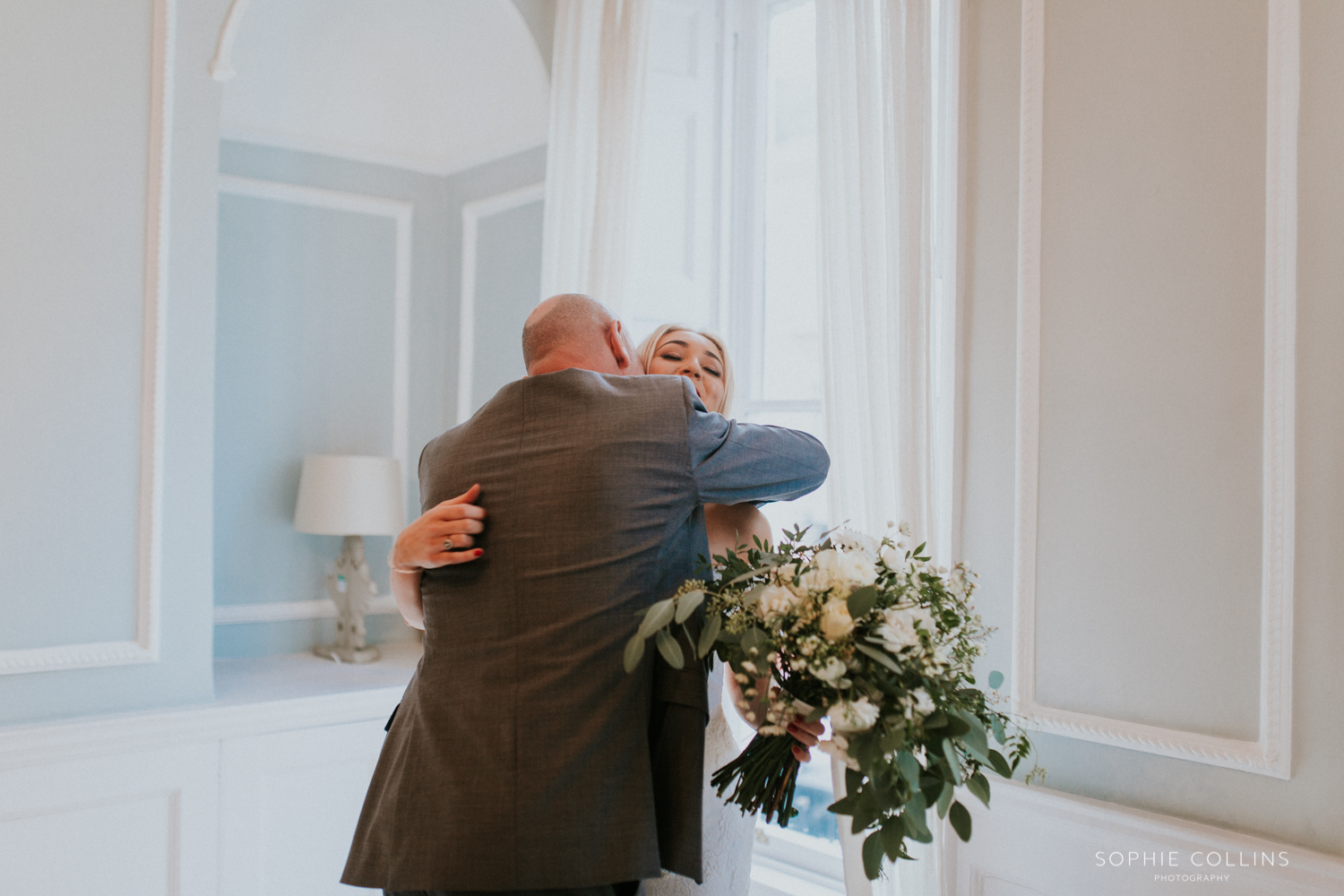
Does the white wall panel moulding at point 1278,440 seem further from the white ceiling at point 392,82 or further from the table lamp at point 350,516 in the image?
the table lamp at point 350,516

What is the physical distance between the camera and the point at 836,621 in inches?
47.2

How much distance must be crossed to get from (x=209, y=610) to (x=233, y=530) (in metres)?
0.80

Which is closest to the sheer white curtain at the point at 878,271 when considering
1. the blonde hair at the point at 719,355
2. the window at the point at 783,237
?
the blonde hair at the point at 719,355

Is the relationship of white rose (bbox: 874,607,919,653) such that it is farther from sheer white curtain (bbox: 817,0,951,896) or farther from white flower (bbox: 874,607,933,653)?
sheer white curtain (bbox: 817,0,951,896)

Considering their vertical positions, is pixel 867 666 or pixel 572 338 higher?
pixel 572 338

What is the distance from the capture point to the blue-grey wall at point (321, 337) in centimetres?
332

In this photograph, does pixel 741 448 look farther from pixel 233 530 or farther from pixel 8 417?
pixel 233 530

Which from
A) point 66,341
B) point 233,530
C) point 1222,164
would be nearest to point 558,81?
point 66,341

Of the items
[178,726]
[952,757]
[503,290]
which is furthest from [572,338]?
[503,290]

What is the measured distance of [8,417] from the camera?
228 centimetres

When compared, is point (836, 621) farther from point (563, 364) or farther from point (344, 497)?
point (344, 497)

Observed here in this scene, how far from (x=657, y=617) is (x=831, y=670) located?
0.23 metres

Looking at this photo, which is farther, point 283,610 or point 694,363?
point 283,610

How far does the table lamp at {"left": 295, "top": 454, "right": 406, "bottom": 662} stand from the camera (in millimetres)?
3221
